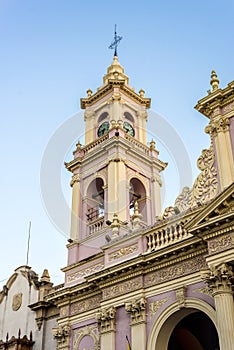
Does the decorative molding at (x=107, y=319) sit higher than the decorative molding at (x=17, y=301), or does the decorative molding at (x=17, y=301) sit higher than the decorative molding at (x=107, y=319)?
the decorative molding at (x=17, y=301)

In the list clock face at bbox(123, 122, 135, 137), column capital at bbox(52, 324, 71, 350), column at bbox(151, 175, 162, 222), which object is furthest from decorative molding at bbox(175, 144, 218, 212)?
clock face at bbox(123, 122, 135, 137)

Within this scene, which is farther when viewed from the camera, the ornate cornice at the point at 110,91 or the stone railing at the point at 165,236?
the ornate cornice at the point at 110,91

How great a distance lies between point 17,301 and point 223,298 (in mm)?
14611

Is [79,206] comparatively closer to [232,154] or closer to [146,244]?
[146,244]

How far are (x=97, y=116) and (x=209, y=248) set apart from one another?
576 inches

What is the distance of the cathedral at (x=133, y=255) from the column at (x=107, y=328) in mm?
35

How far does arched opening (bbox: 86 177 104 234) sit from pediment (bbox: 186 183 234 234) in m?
8.62

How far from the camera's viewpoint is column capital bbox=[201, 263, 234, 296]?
1380cm

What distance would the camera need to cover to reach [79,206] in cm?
2422

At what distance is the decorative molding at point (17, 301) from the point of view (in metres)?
25.2

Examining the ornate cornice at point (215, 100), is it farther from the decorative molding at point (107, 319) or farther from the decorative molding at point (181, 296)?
the decorative molding at point (107, 319)

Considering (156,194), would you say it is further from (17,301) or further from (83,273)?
(17,301)

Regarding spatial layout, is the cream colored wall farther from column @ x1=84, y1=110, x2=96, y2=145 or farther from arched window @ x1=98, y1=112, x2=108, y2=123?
arched window @ x1=98, y1=112, x2=108, y2=123

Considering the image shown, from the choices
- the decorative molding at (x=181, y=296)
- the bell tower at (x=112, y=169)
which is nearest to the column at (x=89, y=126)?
the bell tower at (x=112, y=169)
